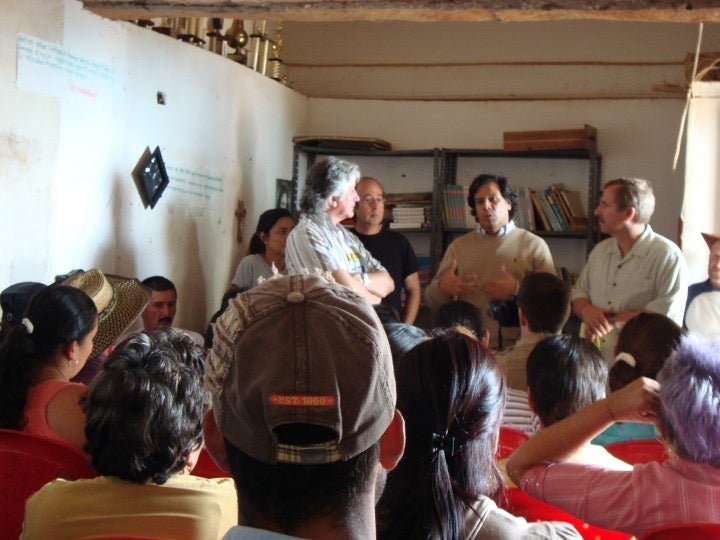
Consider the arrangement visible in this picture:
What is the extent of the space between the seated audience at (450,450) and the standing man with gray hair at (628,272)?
2.68 meters

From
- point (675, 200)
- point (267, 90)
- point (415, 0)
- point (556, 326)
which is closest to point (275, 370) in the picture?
point (556, 326)

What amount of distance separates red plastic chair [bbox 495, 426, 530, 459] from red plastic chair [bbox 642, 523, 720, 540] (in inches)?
25.0

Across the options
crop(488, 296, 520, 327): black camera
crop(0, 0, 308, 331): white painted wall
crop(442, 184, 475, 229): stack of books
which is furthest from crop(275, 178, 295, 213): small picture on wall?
crop(488, 296, 520, 327): black camera

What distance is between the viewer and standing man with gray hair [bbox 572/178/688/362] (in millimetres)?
4156

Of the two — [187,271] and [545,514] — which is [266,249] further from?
[545,514]

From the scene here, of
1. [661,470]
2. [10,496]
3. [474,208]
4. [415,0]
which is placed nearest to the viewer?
[661,470]

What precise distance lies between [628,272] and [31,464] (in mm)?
2995

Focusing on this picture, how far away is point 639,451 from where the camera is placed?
2.29 m

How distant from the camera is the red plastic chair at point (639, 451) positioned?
2.25m

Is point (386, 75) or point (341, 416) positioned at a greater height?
point (386, 75)

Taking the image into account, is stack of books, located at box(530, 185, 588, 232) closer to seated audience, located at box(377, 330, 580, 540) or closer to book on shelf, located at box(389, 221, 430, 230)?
book on shelf, located at box(389, 221, 430, 230)

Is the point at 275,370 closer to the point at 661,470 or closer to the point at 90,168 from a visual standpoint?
the point at 661,470

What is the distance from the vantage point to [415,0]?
11.6 feet

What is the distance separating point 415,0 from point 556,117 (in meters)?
2.77
